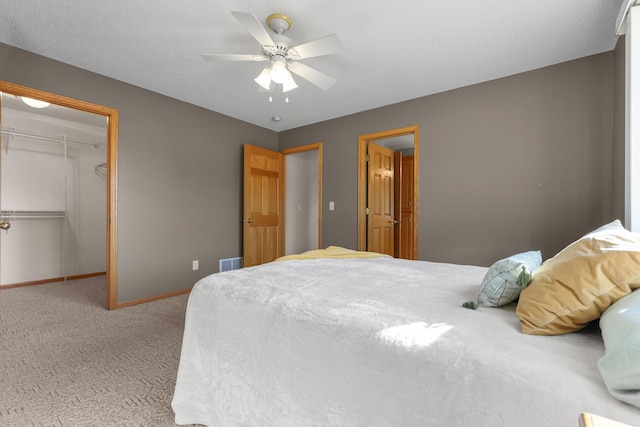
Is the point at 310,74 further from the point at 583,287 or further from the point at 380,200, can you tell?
the point at 380,200

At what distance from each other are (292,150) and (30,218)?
4.09m

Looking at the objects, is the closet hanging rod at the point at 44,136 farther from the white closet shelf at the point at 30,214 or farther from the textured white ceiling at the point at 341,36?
the textured white ceiling at the point at 341,36

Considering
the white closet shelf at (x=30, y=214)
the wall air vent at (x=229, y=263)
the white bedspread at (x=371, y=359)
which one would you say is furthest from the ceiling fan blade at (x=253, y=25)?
the white closet shelf at (x=30, y=214)

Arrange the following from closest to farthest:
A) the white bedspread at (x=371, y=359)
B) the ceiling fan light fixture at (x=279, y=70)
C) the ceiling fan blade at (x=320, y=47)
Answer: the white bedspread at (x=371, y=359), the ceiling fan blade at (x=320, y=47), the ceiling fan light fixture at (x=279, y=70)

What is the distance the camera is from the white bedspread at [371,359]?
0.67 meters

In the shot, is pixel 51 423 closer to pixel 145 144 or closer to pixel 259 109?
pixel 145 144

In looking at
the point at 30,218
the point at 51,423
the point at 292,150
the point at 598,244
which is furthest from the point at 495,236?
the point at 30,218

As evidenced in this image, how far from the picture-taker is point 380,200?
4430 mm

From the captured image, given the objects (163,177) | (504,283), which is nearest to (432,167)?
(504,283)

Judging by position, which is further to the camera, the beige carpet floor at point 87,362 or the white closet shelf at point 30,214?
the white closet shelf at point 30,214

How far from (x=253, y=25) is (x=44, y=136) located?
4.54 m

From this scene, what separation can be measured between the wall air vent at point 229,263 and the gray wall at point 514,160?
266 cm

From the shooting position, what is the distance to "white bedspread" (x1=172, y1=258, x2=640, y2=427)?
0.67m

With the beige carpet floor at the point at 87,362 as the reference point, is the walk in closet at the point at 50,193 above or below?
above
